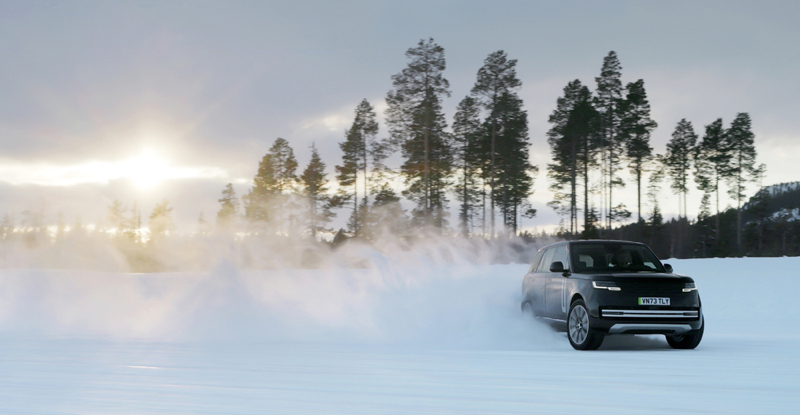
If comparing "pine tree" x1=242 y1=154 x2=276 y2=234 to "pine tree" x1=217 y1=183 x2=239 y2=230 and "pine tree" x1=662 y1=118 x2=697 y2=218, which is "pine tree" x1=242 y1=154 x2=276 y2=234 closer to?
"pine tree" x1=217 y1=183 x2=239 y2=230

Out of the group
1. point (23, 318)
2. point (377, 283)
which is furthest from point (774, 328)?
point (23, 318)

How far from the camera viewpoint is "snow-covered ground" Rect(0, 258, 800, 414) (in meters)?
5.09

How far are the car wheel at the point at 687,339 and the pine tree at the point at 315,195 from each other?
1799 inches

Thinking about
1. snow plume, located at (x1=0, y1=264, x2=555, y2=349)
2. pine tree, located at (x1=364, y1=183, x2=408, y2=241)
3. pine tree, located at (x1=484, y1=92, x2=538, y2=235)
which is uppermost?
pine tree, located at (x1=484, y1=92, x2=538, y2=235)

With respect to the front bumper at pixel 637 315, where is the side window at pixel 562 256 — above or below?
above

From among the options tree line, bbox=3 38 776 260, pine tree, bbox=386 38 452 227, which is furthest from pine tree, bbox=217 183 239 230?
pine tree, bbox=386 38 452 227

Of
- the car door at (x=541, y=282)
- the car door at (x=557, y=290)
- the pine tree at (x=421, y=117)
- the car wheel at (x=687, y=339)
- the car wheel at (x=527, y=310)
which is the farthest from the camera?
the pine tree at (x=421, y=117)

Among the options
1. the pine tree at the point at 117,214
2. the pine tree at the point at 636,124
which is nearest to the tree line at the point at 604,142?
the pine tree at the point at 636,124

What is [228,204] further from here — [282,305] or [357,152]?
[282,305]

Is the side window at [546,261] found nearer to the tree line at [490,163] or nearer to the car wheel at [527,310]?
the car wheel at [527,310]

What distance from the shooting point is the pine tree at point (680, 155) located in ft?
175

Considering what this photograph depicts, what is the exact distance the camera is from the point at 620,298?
850 centimetres

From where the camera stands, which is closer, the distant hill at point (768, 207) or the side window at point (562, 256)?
the side window at point (562, 256)

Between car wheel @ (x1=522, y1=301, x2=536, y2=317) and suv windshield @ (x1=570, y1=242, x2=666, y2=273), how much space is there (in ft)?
4.75
